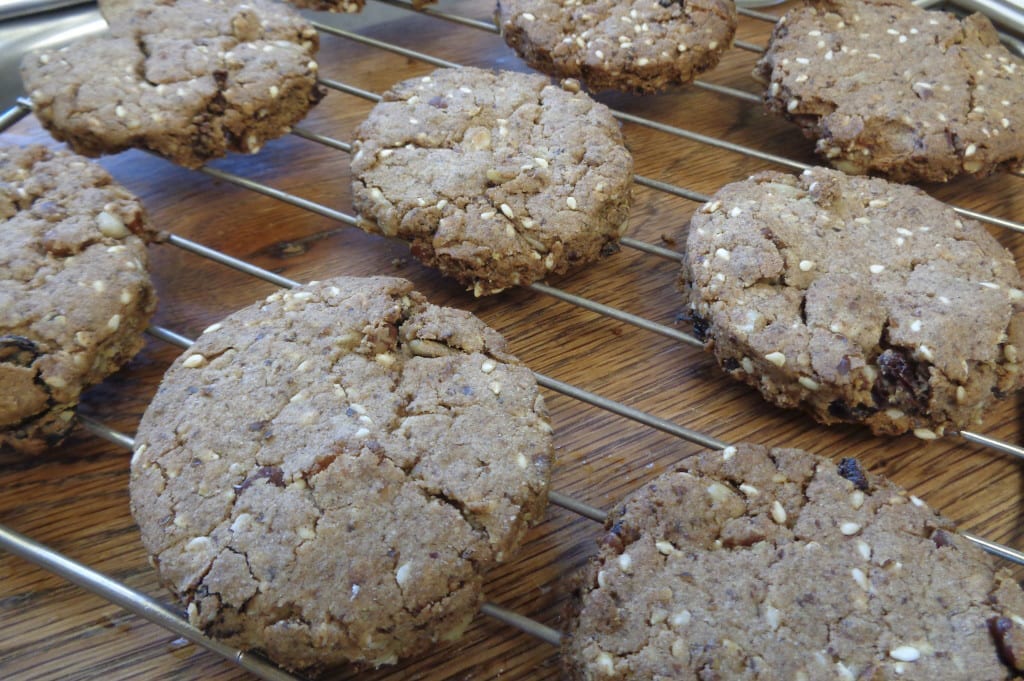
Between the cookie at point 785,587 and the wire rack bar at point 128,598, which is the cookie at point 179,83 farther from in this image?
the cookie at point 785,587

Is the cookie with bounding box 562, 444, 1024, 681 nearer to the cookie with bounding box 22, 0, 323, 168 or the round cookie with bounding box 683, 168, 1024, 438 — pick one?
the round cookie with bounding box 683, 168, 1024, 438

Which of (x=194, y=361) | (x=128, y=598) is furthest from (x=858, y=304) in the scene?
(x=128, y=598)

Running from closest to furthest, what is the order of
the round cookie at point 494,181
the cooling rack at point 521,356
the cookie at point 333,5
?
the cooling rack at point 521,356 < the round cookie at point 494,181 < the cookie at point 333,5

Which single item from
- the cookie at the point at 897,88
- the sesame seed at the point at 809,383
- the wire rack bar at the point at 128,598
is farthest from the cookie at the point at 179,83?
the sesame seed at the point at 809,383

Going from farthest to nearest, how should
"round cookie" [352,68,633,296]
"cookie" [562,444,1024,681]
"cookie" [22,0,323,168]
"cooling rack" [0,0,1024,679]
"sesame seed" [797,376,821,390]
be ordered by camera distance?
"cookie" [22,0,323,168] → "round cookie" [352,68,633,296] → "sesame seed" [797,376,821,390] → "cooling rack" [0,0,1024,679] → "cookie" [562,444,1024,681]

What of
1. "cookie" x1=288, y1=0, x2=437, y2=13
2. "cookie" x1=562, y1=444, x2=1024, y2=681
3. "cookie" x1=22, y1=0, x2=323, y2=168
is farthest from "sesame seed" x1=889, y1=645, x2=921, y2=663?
"cookie" x1=288, y1=0, x2=437, y2=13

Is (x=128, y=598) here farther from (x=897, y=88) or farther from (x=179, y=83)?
(x=897, y=88)
